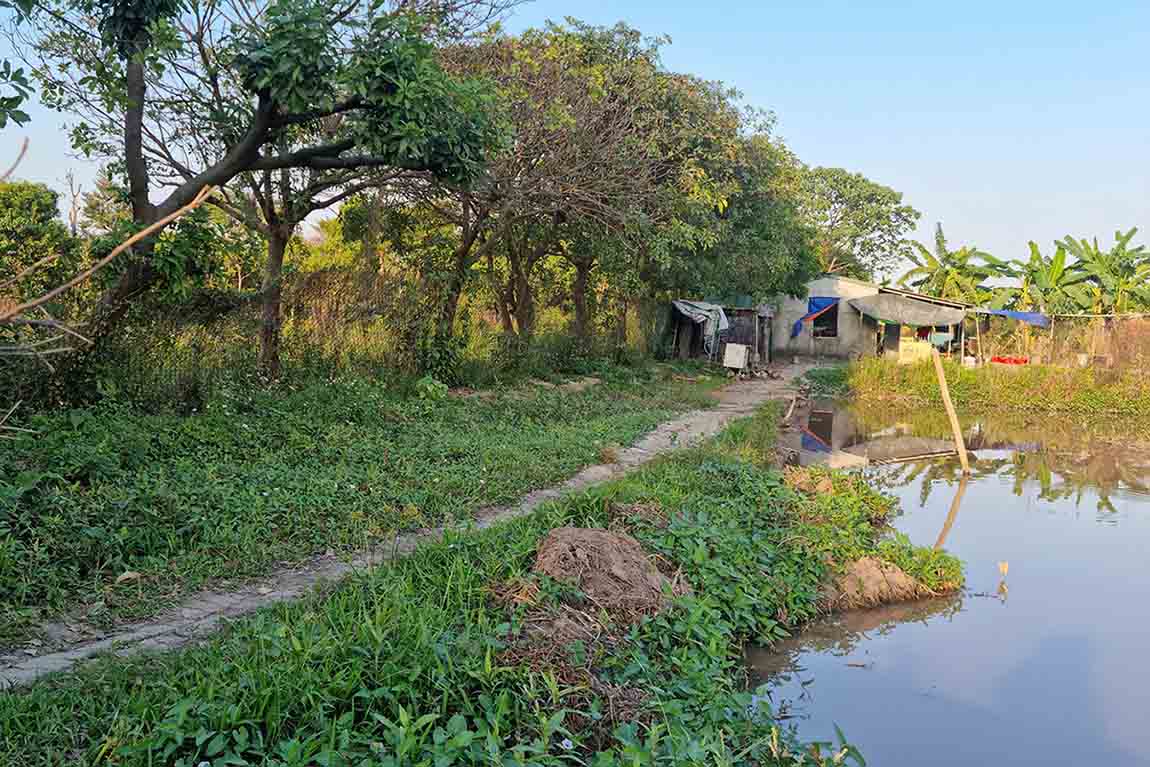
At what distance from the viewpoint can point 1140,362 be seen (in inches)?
763

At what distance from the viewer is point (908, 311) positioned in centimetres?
2789

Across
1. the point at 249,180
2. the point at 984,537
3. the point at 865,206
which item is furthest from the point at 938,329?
the point at 249,180

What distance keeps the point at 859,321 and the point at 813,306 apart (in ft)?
5.93

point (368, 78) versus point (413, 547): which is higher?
point (368, 78)

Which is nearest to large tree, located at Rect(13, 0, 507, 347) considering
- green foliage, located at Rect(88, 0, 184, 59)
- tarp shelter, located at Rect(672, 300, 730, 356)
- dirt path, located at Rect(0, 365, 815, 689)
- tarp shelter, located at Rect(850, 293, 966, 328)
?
green foliage, located at Rect(88, 0, 184, 59)

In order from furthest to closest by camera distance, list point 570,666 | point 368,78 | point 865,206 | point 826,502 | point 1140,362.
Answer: point 865,206
point 1140,362
point 826,502
point 368,78
point 570,666

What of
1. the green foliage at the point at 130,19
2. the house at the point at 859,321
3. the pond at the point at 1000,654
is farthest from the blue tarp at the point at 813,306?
the green foliage at the point at 130,19

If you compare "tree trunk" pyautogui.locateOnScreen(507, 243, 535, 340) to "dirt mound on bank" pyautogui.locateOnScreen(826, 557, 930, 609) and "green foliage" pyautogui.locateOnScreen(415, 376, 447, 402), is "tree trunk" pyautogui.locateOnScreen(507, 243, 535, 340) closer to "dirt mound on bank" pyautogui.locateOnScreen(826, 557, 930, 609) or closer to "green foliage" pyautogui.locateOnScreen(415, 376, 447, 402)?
"green foliage" pyautogui.locateOnScreen(415, 376, 447, 402)

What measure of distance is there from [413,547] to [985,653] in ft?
13.3

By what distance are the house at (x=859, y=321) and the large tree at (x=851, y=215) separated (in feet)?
27.0

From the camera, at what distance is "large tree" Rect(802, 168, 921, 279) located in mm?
41688

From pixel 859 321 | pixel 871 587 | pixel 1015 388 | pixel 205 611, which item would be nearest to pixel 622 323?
pixel 1015 388

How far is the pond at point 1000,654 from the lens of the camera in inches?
193

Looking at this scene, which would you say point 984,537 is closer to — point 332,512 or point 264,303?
point 332,512
